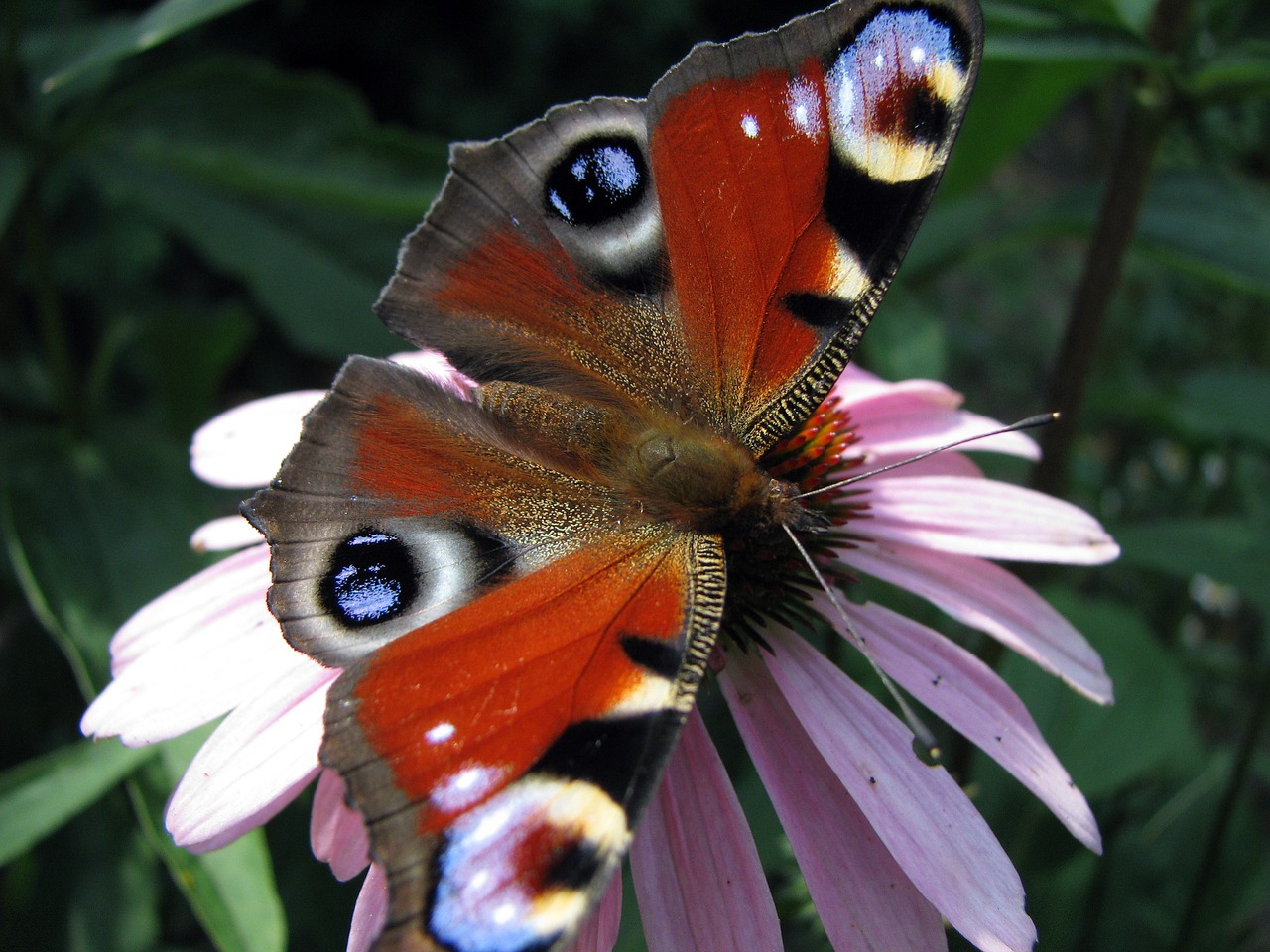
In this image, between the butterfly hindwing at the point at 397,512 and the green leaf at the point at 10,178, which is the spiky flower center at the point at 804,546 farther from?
the green leaf at the point at 10,178

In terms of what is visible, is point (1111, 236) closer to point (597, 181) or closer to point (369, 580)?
point (597, 181)

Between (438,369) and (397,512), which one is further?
(438,369)

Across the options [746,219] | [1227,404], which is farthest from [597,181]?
[1227,404]

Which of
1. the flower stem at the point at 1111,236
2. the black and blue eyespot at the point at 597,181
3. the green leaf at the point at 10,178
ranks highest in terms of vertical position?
the flower stem at the point at 1111,236

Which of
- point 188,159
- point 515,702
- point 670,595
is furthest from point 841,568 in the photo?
point 188,159

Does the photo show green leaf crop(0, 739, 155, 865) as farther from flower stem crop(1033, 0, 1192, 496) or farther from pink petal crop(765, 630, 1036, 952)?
flower stem crop(1033, 0, 1192, 496)

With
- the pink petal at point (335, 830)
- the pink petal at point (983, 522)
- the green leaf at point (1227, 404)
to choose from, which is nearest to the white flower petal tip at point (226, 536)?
the pink petal at point (335, 830)
